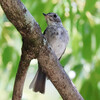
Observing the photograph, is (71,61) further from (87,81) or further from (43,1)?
(43,1)

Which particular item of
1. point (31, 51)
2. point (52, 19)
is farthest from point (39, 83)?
point (31, 51)

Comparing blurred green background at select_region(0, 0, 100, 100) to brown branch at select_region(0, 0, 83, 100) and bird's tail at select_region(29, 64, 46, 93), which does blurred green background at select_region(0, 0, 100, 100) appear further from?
brown branch at select_region(0, 0, 83, 100)

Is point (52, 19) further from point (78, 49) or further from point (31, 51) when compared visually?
point (31, 51)

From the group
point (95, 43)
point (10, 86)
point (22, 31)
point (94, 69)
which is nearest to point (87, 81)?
point (94, 69)

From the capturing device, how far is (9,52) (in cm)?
369

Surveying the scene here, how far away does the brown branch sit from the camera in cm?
226

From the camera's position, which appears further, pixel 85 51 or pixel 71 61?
pixel 71 61

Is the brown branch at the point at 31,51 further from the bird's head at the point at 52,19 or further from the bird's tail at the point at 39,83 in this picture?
the bird's head at the point at 52,19

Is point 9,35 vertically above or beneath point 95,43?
above

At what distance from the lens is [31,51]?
247 cm

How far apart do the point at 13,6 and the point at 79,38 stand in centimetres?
168

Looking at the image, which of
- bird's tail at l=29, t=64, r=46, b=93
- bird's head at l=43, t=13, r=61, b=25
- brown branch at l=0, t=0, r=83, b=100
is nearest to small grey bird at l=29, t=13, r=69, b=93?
bird's tail at l=29, t=64, r=46, b=93

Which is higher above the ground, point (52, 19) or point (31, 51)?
point (52, 19)

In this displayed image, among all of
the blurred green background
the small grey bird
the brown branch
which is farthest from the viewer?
the small grey bird
